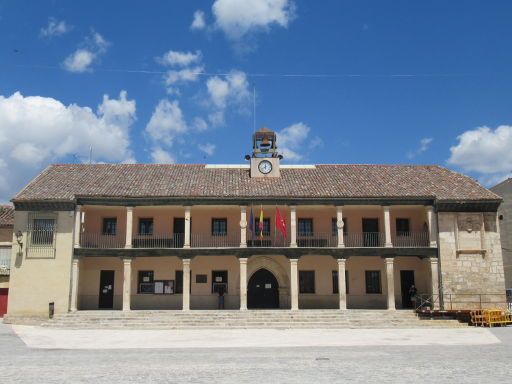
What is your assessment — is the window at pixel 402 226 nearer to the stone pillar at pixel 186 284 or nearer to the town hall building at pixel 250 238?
the town hall building at pixel 250 238

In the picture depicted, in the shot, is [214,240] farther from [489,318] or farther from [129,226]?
[489,318]

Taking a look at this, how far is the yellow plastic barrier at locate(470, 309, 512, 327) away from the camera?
24.0 metres

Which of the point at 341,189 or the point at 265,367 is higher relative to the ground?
the point at 341,189

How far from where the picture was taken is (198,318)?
25234 millimetres

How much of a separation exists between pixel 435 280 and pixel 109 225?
18369mm

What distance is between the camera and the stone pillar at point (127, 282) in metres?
26.9

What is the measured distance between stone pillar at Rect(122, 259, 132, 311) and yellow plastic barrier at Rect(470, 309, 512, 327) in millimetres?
17083

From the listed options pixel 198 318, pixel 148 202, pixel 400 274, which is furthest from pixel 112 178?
pixel 400 274

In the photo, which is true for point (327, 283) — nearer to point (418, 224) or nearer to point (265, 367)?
point (418, 224)

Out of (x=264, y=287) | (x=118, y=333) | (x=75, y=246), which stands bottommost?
(x=118, y=333)

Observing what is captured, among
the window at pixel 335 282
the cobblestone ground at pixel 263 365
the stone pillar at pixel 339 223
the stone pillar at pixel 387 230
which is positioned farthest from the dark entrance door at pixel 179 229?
the cobblestone ground at pixel 263 365

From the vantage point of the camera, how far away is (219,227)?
2998cm

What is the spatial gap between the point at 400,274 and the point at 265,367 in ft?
64.4

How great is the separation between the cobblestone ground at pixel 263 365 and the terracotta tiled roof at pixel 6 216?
16240mm
